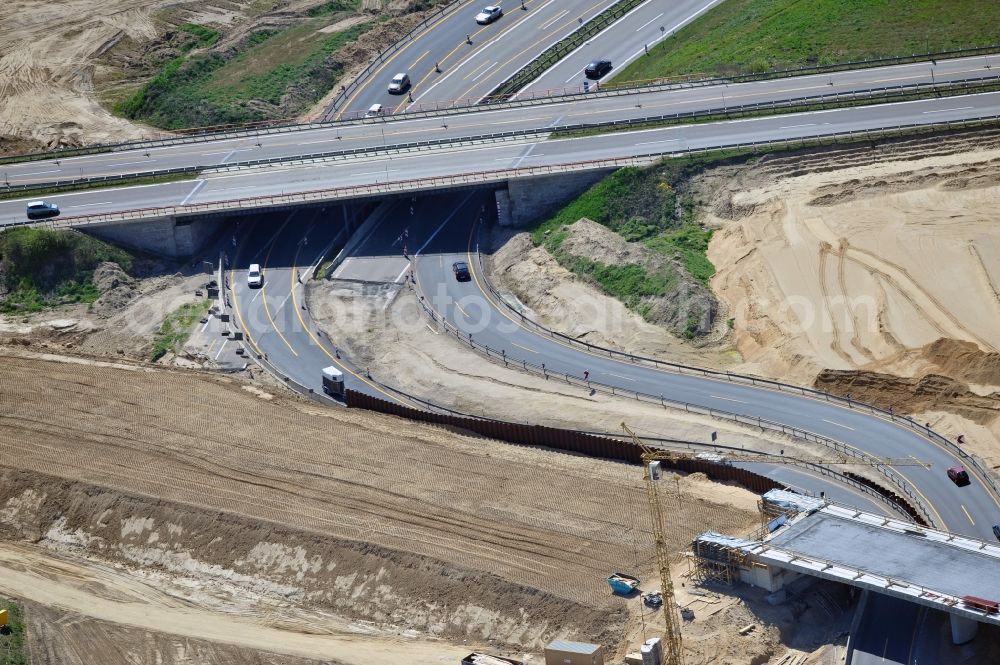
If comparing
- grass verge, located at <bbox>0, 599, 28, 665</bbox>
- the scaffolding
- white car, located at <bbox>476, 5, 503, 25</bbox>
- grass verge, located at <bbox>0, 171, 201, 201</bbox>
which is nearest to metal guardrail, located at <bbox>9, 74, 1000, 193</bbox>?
grass verge, located at <bbox>0, 171, 201, 201</bbox>

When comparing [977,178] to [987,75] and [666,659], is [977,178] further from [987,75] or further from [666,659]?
[666,659]

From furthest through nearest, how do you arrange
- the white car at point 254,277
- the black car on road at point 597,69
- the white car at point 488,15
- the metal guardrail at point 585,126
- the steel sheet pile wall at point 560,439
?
1. the white car at point 488,15
2. the black car on road at point 597,69
3. the metal guardrail at point 585,126
4. the white car at point 254,277
5. the steel sheet pile wall at point 560,439

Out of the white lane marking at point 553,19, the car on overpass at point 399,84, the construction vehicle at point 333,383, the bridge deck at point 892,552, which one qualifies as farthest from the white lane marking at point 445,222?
the bridge deck at point 892,552

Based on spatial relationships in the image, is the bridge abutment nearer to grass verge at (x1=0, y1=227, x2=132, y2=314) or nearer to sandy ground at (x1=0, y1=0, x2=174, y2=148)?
grass verge at (x1=0, y1=227, x2=132, y2=314)

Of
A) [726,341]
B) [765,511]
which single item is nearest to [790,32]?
[726,341]

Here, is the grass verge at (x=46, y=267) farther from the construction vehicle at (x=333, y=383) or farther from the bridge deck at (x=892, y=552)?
the bridge deck at (x=892, y=552)

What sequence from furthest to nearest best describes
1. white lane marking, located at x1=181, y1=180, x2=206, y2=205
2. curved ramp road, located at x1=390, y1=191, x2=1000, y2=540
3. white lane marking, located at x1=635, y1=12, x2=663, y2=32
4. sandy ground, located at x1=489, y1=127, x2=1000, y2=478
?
white lane marking, located at x1=635, y1=12, x2=663, y2=32 → white lane marking, located at x1=181, y1=180, x2=206, y2=205 → sandy ground, located at x1=489, y1=127, x2=1000, y2=478 → curved ramp road, located at x1=390, y1=191, x2=1000, y2=540
